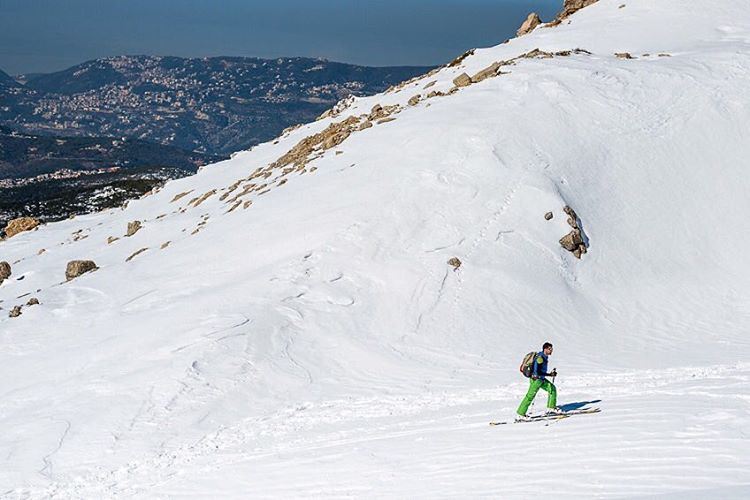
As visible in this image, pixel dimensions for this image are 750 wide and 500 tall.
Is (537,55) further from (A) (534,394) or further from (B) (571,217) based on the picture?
(A) (534,394)

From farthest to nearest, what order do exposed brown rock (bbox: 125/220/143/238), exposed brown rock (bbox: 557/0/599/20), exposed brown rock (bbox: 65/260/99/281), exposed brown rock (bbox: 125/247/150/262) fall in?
exposed brown rock (bbox: 557/0/599/20) → exposed brown rock (bbox: 125/220/143/238) → exposed brown rock (bbox: 125/247/150/262) → exposed brown rock (bbox: 65/260/99/281)

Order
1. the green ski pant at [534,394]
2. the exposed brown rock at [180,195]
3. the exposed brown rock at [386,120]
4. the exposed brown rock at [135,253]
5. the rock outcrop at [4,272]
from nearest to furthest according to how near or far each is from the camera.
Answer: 1. the green ski pant at [534,394]
2. the exposed brown rock at [135,253]
3. the rock outcrop at [4,272]
4. the exposed brown rock at [386,120]
5. the exposed brown rock at [180,195]

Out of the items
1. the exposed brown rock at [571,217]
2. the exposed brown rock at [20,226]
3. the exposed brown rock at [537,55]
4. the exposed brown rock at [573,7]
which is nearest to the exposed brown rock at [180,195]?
the exposed brown rock at [20,226]

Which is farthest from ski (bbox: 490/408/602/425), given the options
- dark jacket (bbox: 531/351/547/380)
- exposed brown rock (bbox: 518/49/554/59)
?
exposed brown rock (bbox: 518/49/554/59)

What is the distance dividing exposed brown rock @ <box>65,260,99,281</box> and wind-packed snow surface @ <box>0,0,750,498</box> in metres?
0.96

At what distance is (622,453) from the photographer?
13.2 m

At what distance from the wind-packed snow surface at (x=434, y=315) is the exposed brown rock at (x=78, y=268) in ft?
3.16

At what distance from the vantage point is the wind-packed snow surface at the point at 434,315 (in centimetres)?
1519

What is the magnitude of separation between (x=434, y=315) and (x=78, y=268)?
19850 mm

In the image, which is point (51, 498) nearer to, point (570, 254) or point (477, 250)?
point (477, 250)

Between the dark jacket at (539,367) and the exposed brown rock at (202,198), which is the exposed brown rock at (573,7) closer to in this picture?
the exposed brown rock at (202,198)

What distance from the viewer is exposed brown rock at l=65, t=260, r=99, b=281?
34.8 metres

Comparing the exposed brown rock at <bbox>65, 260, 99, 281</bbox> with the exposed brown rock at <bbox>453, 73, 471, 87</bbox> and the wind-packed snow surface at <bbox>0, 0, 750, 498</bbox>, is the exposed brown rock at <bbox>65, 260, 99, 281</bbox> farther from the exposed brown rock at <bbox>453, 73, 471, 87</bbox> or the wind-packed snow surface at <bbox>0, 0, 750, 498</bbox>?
the exposed brown rock at <bbox>453, 73, 471, 87</bbox>

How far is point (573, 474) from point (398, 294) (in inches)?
576
